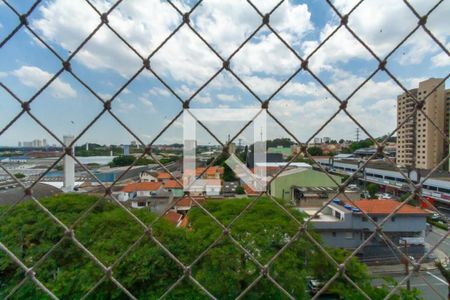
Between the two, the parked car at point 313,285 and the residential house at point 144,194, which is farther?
the residential house at point 144,194

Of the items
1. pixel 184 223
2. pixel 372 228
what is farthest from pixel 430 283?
pixel 184 223

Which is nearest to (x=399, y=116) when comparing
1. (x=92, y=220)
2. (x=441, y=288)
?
(x=92, y=220)

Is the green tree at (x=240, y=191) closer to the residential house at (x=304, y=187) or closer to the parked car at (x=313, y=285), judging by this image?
the residential house at (x=304, y=187)

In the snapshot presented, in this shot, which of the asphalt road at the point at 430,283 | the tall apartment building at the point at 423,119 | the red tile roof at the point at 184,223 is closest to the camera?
the tall apartment building at the point at 423,119

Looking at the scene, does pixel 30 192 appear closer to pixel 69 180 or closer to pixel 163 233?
pixel 69 180

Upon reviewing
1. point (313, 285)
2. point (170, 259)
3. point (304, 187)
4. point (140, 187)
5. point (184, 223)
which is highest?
point (304, 187)

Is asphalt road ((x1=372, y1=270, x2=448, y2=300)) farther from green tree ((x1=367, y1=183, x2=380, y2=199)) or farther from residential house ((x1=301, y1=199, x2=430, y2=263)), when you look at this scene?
green tree ((x1=367, y1=183, x2=380, y2=199))

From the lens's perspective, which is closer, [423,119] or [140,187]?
[423,119]

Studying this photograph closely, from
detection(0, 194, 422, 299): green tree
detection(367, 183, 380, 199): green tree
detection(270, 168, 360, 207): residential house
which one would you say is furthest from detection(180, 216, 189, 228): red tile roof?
detection(367, 183, 380, 199): green tree

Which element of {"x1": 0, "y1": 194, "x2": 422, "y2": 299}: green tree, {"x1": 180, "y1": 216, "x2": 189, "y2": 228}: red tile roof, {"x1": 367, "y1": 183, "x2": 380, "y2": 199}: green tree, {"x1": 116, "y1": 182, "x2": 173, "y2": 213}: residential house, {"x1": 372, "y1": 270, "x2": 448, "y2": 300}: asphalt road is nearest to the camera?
{"x1": 0, "y1": 194, "x2": 422, "y2": 299}: green tree

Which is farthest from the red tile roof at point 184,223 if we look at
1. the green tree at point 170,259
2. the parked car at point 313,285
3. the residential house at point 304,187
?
the residential house at point 304,187

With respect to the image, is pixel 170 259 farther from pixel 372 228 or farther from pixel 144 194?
pixel 144 194
